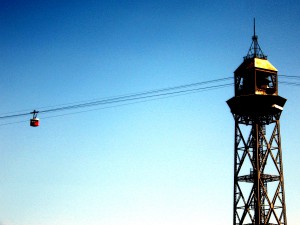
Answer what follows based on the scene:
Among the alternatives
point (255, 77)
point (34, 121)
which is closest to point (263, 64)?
point (255, 77)

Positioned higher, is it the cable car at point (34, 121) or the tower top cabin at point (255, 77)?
the tower top cabin at point (255, 77)

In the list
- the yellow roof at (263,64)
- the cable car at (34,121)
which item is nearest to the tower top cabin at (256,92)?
the yellow roof at (263,64)

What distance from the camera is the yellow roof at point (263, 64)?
46.6 metres

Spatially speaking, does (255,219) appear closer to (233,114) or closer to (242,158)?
(242,158)

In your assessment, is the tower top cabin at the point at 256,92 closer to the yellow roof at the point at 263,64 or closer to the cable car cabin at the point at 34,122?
the yellow roof at the point at 263,64

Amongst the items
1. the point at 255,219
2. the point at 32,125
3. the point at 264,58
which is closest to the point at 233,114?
the point at 264,58

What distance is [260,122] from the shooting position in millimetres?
46562

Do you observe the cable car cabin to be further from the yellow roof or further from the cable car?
the yellow roof

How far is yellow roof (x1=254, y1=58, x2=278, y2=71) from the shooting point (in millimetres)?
46625

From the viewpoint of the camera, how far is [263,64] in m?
47.1

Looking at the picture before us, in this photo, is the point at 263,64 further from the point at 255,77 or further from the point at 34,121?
the point at 34,121

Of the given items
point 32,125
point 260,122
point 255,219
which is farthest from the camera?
point 260,122

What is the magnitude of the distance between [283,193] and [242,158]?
5.38 metres

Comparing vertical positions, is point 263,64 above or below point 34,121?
above
